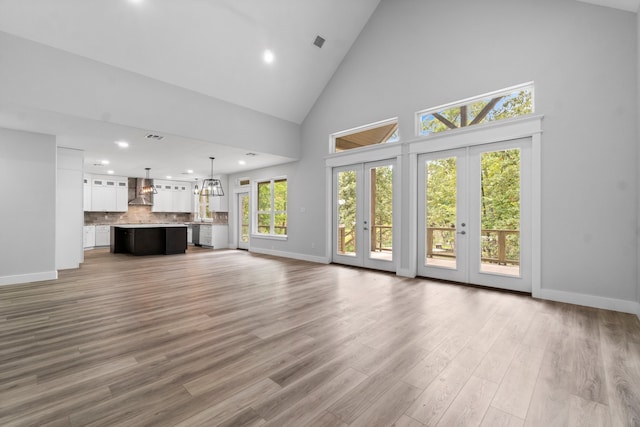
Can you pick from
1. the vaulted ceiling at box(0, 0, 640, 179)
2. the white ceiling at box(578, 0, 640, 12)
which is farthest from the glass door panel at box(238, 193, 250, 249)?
the white ceiling at box(578, 0, 640, 12)

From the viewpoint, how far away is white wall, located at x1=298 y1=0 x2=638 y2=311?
3.54m

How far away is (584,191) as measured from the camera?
148 inches

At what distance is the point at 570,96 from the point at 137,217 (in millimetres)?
13140

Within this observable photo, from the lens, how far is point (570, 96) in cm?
386

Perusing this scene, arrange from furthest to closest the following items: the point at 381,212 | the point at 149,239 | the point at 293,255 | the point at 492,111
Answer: the point at 149,239 < the point at 293,255 < the point at 381,212 < the point at 492,111

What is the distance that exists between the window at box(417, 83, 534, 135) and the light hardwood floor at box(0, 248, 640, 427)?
269 cm

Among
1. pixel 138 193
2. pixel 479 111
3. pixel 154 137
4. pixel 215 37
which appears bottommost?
pixel 138 193

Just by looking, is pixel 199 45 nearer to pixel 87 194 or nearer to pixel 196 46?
pixel 196 46

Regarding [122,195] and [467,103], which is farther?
[122,195]

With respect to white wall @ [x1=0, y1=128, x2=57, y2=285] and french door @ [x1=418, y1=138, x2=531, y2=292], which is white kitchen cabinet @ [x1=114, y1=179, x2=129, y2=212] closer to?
white wall @ [x1=0, y1=128, x2=57, y2=285]

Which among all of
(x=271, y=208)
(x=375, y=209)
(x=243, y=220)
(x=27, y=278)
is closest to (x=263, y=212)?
(x=271, y=208)

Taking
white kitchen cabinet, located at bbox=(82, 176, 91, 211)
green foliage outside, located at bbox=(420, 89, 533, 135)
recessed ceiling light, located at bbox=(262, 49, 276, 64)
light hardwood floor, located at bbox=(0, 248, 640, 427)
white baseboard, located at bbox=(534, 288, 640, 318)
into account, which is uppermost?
recessed ceiling light, located at bbox=(262, 49, 276, 64)

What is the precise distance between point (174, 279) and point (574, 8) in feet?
23.3

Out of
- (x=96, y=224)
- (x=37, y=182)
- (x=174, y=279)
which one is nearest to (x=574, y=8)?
(x=174, y=279)
